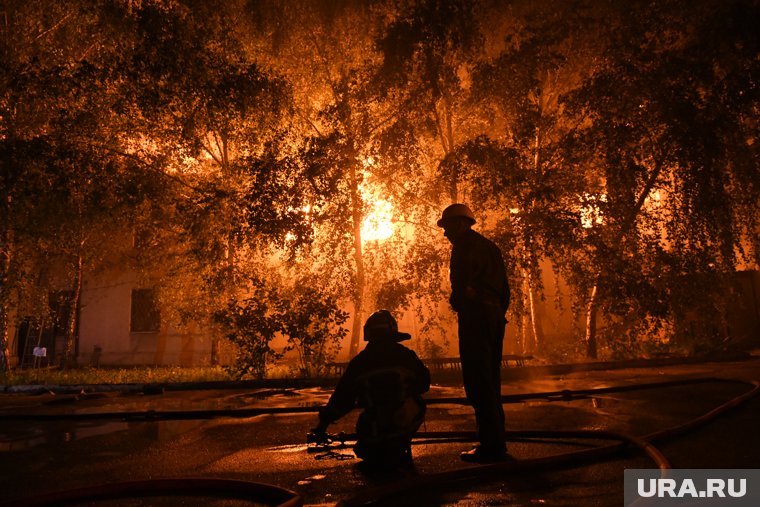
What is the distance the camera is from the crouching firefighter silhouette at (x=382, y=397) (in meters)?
4.36

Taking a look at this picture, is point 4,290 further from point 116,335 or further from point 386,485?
point 386,485

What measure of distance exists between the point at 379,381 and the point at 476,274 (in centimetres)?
122

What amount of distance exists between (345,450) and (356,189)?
9769mm

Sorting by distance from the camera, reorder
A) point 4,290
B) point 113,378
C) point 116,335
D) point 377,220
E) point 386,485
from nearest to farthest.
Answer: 1. point 386,485
2. point 113,378
3. point 377,220
4. point 4,290
5. point 116,335

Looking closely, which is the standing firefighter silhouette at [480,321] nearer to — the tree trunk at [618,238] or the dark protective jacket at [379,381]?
the dark protective jacket at [379,381]

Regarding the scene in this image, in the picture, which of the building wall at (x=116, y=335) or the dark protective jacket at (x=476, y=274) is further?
the building wall at (x=116, y=335)

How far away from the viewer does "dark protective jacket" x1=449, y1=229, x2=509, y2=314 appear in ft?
16.0

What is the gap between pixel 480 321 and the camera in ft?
15.8

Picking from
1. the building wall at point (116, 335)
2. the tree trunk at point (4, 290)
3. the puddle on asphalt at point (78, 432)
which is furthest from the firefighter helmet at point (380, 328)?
the building wall at point (116, 335)

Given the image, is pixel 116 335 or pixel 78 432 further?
pixel 116 335

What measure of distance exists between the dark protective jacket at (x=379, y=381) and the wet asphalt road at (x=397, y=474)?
1.73 feet

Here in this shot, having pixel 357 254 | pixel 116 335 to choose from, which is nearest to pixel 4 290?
pixel 116 335

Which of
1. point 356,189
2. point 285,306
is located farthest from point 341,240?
point 285,306

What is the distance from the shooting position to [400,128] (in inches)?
581
